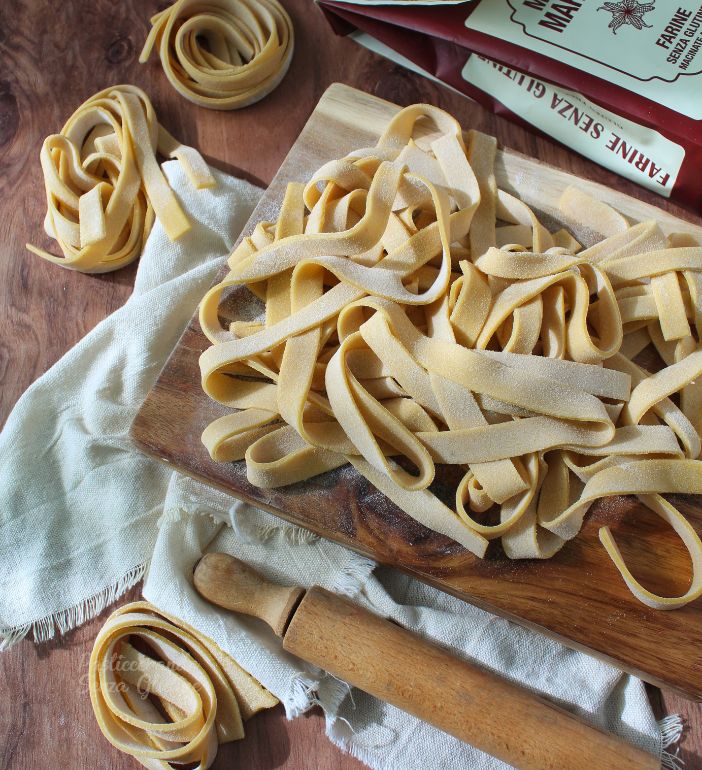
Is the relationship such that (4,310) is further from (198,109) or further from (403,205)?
(403,205)

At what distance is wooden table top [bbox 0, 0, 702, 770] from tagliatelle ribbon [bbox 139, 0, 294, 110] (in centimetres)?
5

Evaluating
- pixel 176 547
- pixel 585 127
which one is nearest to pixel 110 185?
pixel 176 547

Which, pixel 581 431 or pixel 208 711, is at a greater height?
pixel 581 431

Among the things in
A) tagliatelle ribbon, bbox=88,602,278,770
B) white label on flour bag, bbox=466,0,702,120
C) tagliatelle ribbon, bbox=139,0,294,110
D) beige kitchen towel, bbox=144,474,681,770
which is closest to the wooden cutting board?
beige kitchen towel, bbox=144,474,681,770

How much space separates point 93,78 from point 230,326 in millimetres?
1015

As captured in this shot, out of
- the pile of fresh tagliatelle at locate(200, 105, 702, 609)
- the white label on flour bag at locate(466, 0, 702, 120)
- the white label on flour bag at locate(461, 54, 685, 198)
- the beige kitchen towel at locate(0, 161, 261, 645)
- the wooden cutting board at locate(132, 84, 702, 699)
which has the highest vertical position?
the white label on flour bag at locate(466, 0, 702, 120)

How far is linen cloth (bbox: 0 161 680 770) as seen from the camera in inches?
62.4

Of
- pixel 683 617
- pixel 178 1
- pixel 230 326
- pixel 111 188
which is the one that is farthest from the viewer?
pixel 178 1

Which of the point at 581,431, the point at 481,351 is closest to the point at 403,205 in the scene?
the point at 481,351

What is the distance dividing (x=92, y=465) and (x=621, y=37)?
1.51 meters

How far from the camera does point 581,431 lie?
4.62 ft

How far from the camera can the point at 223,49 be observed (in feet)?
6.79

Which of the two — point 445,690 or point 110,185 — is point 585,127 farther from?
point 445,690

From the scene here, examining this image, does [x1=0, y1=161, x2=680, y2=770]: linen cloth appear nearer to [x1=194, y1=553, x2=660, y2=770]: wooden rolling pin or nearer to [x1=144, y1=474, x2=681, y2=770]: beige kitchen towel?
[x1=144, y1=474, x2=681, y2=770]: beige kitchen towel
